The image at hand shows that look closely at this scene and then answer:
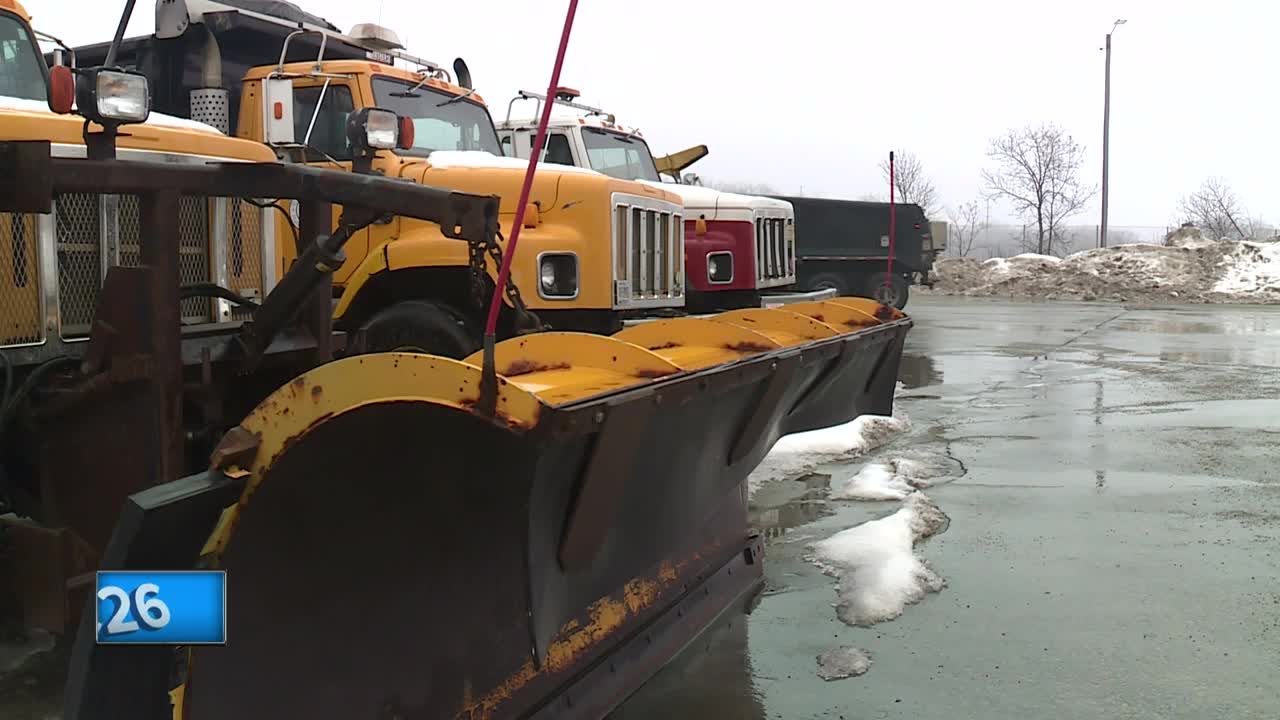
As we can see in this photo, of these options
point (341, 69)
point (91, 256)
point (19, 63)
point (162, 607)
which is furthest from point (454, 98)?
point (162, 607)

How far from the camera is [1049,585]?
16.7 ft

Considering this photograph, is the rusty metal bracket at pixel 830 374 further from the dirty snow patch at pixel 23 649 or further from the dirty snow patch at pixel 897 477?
the dirty snow patch at pixel 23 649

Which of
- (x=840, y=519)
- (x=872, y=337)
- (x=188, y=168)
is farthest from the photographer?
(x=840, y=519)

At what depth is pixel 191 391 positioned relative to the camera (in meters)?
3.81

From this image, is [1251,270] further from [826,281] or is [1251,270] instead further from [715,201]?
[715,201]

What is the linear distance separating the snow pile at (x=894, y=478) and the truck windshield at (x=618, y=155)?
4.03m

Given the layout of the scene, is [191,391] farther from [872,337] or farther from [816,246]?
[816,246]

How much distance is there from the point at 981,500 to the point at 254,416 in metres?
5.18

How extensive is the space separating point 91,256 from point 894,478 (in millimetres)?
4914

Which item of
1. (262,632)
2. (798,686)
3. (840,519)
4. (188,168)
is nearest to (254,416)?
(262,632)

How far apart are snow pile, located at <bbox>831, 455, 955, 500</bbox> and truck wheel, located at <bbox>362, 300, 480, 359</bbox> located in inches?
95.5

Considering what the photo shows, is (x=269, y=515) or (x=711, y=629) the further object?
(x=711, y=629)

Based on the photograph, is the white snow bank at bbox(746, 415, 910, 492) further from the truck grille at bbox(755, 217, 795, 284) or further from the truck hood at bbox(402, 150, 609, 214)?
the truck hood at bbox(402, 150, 609, 214)

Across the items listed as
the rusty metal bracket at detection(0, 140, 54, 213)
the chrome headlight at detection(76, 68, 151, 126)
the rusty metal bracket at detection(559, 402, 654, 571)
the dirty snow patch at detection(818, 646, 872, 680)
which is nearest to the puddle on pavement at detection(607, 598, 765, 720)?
the dirty snow patch at detection(818, 646, 872, 680)
